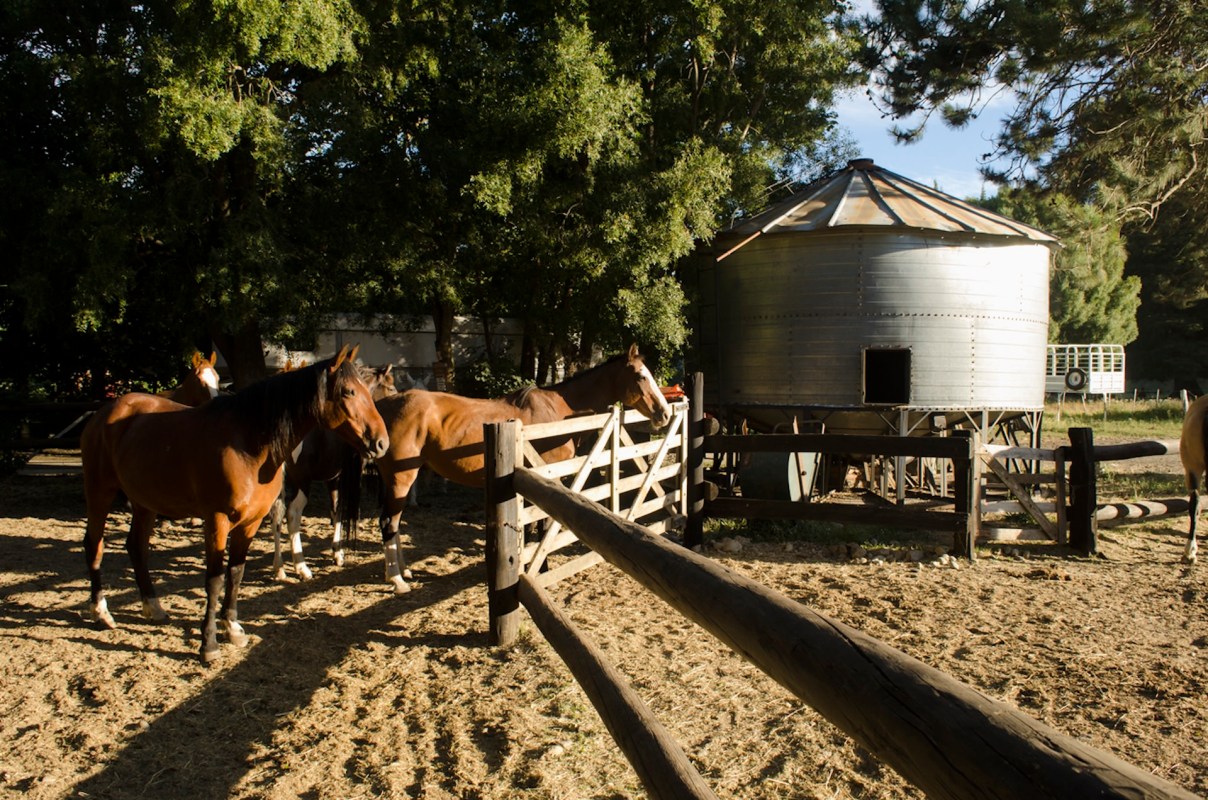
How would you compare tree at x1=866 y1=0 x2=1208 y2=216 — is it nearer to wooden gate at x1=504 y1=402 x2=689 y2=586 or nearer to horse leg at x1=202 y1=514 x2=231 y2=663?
wooden gate at x1=504 y1=402 x2=689 y2=586

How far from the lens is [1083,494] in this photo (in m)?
8.71

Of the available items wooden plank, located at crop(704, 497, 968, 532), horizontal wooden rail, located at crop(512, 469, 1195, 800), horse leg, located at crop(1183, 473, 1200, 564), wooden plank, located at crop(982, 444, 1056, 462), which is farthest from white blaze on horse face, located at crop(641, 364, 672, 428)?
horizontal wooden rail, located at crop(512, 469, 1195, 800)

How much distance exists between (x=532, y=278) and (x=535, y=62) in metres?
3.19

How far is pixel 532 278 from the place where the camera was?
1277 cm

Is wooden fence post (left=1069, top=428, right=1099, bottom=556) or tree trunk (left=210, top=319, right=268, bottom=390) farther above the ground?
tree trunk (left=210, top=319, right=268, bottom=390)

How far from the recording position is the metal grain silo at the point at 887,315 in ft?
41.1

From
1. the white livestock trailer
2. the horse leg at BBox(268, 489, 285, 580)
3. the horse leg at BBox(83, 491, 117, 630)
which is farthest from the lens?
the white livestock trailer

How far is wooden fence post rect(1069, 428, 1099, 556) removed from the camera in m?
8.61

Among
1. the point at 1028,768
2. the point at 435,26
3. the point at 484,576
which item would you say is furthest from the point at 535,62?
the point at 1028,768

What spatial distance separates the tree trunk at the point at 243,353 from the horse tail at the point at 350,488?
15.7 feet

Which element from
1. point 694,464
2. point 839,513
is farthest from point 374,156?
point 839,513

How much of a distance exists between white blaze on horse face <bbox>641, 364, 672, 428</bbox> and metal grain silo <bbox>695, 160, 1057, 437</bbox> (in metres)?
4.41

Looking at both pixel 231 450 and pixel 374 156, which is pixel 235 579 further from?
pixel 374 156

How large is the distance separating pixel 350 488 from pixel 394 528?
96 centimetres
